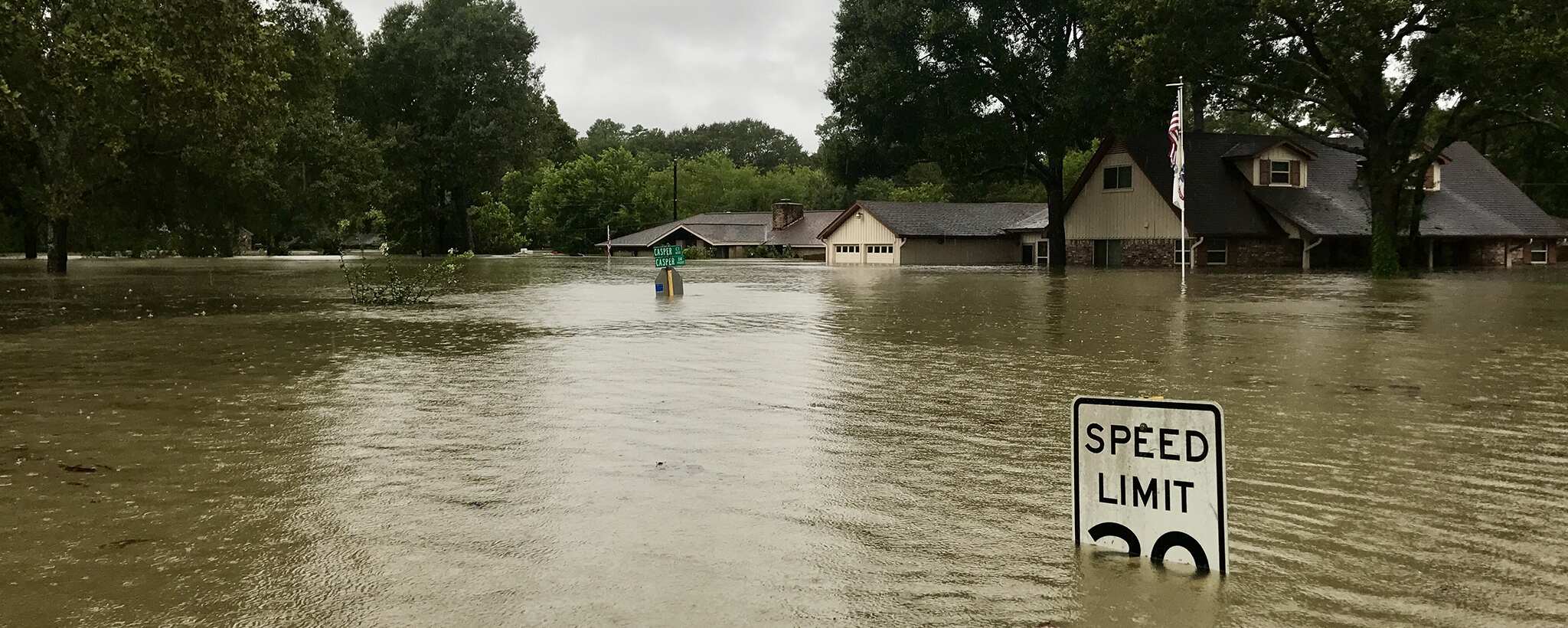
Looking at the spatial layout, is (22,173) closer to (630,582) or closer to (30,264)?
(30,264)

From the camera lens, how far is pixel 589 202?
117750 mm

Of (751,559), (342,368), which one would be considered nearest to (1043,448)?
(751,559)

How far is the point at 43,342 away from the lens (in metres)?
16.9

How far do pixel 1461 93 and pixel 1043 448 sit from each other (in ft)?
134

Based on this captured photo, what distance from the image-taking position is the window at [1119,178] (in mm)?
58469

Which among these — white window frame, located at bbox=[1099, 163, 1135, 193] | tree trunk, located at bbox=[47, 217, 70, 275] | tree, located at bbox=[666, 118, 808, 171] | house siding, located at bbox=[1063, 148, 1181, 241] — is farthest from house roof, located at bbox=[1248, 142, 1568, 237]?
tree, located at bbox=[666, 118, 808, 171]

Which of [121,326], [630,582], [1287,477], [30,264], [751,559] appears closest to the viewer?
[630,582]

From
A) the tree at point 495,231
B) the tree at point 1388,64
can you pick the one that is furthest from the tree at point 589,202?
the tree at point 1388,64

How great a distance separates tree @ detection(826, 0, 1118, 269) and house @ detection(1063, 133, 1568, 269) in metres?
3.63

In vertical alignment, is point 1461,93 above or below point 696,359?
above

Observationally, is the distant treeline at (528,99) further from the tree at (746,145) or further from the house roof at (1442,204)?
the tree at (746,145)

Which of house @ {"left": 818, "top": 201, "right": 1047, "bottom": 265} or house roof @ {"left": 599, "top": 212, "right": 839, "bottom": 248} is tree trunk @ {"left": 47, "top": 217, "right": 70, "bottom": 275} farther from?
house roof @ {"left": 599, "top": 212, "right": 839, "bottom": 248}

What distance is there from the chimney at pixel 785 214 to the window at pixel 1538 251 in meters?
55.4

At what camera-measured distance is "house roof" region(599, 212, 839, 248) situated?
9781 centimetres
